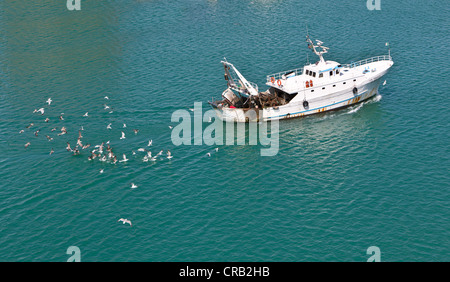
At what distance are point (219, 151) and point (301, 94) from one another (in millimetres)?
20317

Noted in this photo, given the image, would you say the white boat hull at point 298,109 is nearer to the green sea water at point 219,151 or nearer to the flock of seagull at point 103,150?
the green sea water at point 219,151

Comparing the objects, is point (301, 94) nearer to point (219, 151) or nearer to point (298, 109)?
point (298, 109)

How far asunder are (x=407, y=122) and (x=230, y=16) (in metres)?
69.1

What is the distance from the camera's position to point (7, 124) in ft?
329

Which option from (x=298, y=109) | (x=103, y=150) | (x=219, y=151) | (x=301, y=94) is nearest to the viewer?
(x=103, y=150)

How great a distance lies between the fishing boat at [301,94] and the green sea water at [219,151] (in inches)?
114

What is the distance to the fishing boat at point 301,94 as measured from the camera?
322ft

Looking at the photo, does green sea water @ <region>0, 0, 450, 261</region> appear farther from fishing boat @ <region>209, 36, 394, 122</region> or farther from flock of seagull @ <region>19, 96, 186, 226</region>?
fishing boat @ <region>209, 36, 394, 122</region>

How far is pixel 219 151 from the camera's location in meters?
90.4

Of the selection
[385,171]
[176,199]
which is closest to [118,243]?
[176,199]

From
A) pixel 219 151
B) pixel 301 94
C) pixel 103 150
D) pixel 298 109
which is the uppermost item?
pixel 301 94

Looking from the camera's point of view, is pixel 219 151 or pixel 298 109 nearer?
pixel 219 151

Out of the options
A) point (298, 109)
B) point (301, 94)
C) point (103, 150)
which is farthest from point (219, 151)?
point (301, 94)

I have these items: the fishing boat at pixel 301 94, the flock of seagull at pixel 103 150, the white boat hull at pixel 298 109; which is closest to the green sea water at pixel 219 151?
the flock of seagull at pixel 103 150
